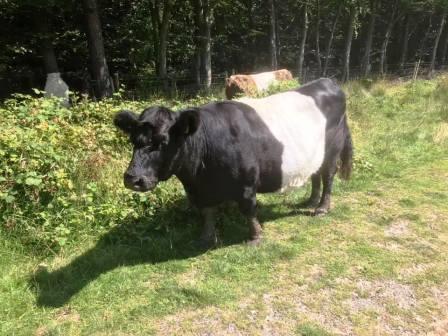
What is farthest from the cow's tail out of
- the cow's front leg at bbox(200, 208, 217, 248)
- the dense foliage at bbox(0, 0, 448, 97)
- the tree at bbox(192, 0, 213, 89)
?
the tree at bbox(192, 0, 213, 89)

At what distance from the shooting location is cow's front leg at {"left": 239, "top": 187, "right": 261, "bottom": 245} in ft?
14.4

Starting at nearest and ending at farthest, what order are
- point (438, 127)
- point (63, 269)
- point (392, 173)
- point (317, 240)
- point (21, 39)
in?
point (63, 269) < point (317, 240) < point (392, 173) < point (438, 127) < point (21, 39)

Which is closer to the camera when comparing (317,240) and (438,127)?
(317,240)

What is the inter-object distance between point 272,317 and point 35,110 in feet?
14.4

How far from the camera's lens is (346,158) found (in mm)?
5688

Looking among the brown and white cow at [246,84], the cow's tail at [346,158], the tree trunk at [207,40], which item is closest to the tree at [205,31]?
the tree trunk at [207,40]

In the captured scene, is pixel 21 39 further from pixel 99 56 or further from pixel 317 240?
pixel 317 240

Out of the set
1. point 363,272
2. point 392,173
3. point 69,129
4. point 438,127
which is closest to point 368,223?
point 363,272

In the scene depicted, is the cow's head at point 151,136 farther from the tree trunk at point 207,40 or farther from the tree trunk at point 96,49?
Answer: the tree trunk at point 207,40

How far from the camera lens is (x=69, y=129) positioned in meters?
5.88

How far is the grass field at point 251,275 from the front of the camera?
11.4 ft

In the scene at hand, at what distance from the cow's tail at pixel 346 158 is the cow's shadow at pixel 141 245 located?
2.96ft

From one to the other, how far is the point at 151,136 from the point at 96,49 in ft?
32.5

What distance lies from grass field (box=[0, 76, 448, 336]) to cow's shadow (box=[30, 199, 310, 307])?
13 millimetres
